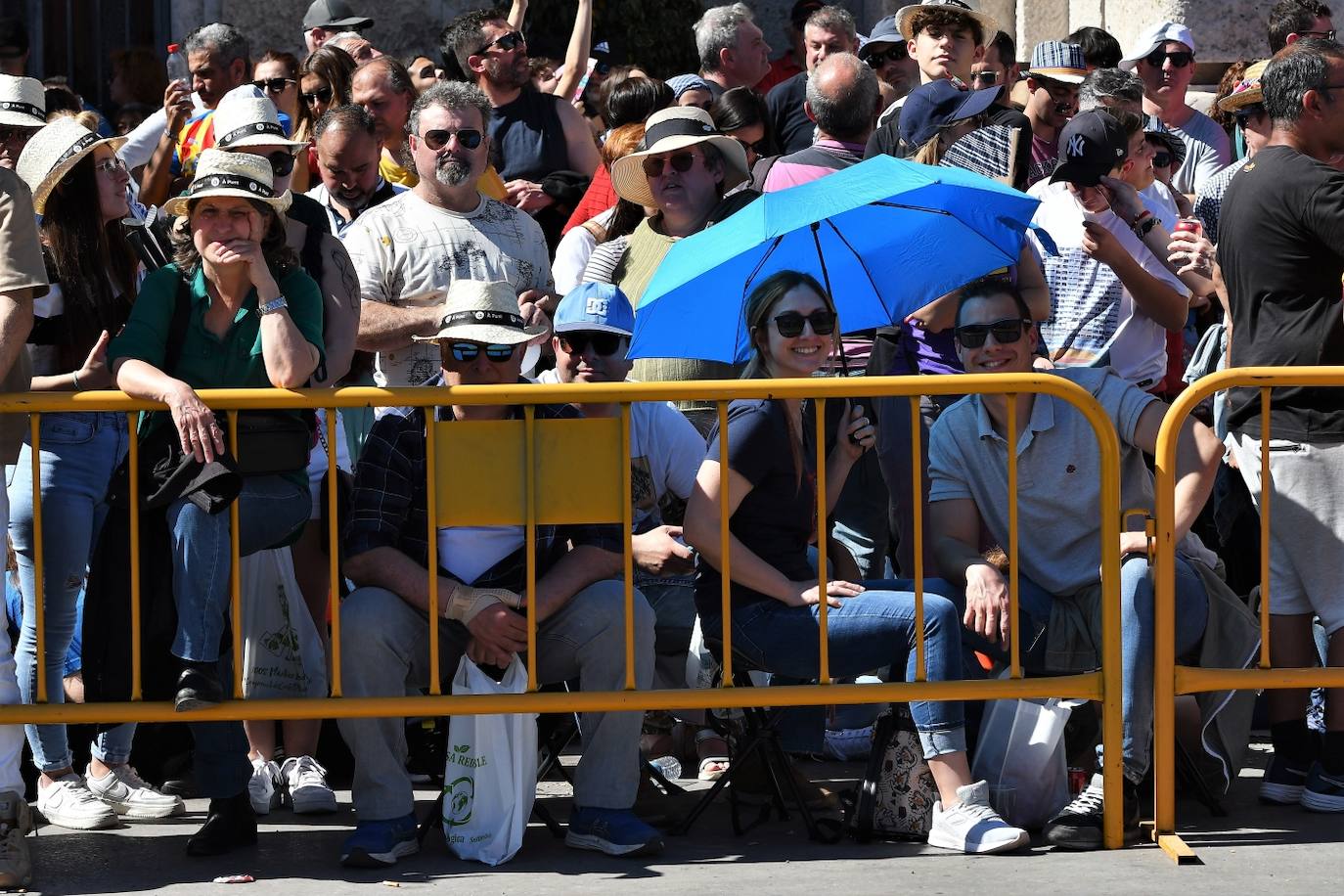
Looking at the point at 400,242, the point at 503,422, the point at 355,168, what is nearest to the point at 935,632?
the point at 503,422

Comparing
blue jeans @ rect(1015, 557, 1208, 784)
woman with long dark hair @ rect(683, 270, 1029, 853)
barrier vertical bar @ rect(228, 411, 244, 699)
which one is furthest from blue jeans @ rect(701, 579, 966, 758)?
barrier vertical bar @ rect(228, 411, 244, 699)

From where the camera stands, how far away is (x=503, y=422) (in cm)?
563

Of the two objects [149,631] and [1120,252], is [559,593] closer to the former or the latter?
[149,631]

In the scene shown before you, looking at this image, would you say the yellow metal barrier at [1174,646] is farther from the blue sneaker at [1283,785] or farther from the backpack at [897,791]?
the backpack at [897,791]

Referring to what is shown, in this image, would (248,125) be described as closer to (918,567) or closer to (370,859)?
(370,859)

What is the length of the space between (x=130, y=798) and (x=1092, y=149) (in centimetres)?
387

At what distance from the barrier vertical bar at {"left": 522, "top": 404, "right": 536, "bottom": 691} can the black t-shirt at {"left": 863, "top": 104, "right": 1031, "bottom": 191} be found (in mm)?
2649

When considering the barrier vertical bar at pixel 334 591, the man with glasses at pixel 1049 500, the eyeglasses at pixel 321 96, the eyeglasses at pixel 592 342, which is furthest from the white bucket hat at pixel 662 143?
the barrier vertical bar at pixel 334 591

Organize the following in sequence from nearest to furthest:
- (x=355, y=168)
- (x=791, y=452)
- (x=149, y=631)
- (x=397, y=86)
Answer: (x=149, y=631)
(x=791, y=452)
(x=355, y=168)
(x=397, y=86)

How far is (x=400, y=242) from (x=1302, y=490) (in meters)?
3.19

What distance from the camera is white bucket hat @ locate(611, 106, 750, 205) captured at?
7.37m

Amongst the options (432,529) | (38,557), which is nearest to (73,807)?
(38,557)

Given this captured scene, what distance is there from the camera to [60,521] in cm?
593

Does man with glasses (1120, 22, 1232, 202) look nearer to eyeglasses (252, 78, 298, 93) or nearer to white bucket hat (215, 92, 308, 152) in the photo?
eyeglasses (252, 78, 298, 93)
